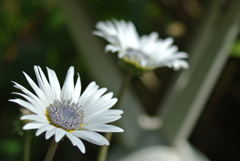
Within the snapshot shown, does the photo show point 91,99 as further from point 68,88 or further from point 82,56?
point 82,56

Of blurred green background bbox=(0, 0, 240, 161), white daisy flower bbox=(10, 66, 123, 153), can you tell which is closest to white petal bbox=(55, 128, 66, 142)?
white daisy flower bbox=(10, 66, 123, 153)

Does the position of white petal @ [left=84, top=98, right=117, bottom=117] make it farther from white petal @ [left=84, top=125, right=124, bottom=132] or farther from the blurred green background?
the blurred green background

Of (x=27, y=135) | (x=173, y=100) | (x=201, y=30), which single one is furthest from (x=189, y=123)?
(x=27, y=135)

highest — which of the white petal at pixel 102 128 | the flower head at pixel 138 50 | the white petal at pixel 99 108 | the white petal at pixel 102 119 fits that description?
the flower head at pixel 138 50

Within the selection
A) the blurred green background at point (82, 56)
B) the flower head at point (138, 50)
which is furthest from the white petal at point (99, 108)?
the blurred green background at point (82, 56)

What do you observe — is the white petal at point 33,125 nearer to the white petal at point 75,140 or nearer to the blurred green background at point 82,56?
the white petal at point 75,140

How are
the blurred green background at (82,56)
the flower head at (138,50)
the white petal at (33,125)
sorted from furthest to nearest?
1. the blurred green background at (82,56)
2. the flower head at (138,50)
3. the white petal at (33,125)

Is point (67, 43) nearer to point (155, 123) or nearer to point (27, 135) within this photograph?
point (155, 123)
